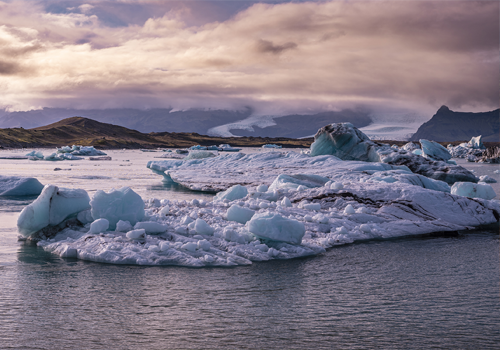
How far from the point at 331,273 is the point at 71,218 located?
7059 millimetres

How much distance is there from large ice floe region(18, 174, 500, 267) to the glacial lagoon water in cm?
49

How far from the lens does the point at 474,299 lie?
24.0ft

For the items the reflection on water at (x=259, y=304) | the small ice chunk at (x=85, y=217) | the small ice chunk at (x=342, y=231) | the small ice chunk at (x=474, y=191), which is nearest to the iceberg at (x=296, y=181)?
the small ice chunk at (x=474, y=191)

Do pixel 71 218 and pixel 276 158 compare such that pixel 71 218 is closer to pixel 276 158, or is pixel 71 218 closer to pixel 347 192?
pixel 347 192

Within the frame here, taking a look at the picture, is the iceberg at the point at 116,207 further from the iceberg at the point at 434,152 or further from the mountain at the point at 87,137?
the mountain at the point at 87,137

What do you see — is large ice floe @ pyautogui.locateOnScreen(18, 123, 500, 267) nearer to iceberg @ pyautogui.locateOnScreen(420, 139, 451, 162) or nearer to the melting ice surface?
the melting ice surface

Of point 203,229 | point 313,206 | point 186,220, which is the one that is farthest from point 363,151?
point 203,229

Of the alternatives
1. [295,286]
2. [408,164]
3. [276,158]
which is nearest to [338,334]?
[295,286]

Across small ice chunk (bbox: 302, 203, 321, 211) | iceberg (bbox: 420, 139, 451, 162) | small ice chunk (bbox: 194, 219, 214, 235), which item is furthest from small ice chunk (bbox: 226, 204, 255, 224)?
iceberg (bbox: 420, 139, 451, 162)

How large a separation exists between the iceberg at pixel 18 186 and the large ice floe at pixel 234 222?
8944mm

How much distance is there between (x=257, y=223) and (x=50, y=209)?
5453mm

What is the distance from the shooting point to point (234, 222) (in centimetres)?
1184

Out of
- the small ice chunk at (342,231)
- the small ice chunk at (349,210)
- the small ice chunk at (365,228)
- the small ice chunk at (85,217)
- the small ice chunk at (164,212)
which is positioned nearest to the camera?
the small ice chunk at (85,217)

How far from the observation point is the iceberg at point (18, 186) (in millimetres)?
20172
